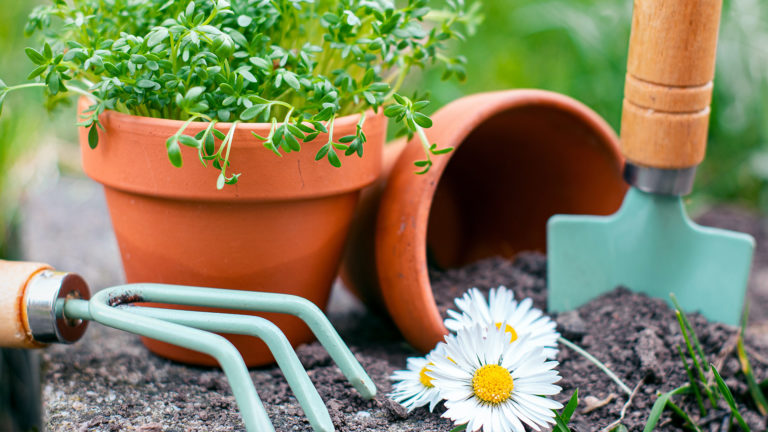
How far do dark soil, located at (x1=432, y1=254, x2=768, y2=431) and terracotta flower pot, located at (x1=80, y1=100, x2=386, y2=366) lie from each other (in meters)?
0.26

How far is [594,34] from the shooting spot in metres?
2.22

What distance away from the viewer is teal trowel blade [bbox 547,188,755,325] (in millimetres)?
1132

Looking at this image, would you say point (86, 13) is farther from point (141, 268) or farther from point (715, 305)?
point (715, 305)

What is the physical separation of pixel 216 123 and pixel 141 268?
302 mm

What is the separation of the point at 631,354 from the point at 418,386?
0.33 m

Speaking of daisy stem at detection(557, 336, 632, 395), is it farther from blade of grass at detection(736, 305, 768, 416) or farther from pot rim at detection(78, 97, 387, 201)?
pot rim at detection(78, 97, 387, 201)

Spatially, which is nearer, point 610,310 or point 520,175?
point 610,310

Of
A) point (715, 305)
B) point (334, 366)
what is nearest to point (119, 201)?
point (334, 366)

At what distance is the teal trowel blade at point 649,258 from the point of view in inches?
44.6

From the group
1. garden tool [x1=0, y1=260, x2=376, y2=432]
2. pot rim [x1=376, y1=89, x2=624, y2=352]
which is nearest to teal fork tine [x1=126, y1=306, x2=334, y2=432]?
garden tool [x1=0, y1=260, x2=376, y2=432]

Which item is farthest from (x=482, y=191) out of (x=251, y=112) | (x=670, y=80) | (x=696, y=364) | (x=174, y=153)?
(x=174, y=153)

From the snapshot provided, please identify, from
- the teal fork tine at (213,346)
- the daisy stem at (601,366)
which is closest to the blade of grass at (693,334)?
the daisy stem at (601,366)

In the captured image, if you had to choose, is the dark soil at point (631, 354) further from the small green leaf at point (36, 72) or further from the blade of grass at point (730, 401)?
the small green leaf at point (36, 72)

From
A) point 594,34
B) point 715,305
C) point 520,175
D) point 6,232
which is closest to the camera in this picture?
point 715,305
